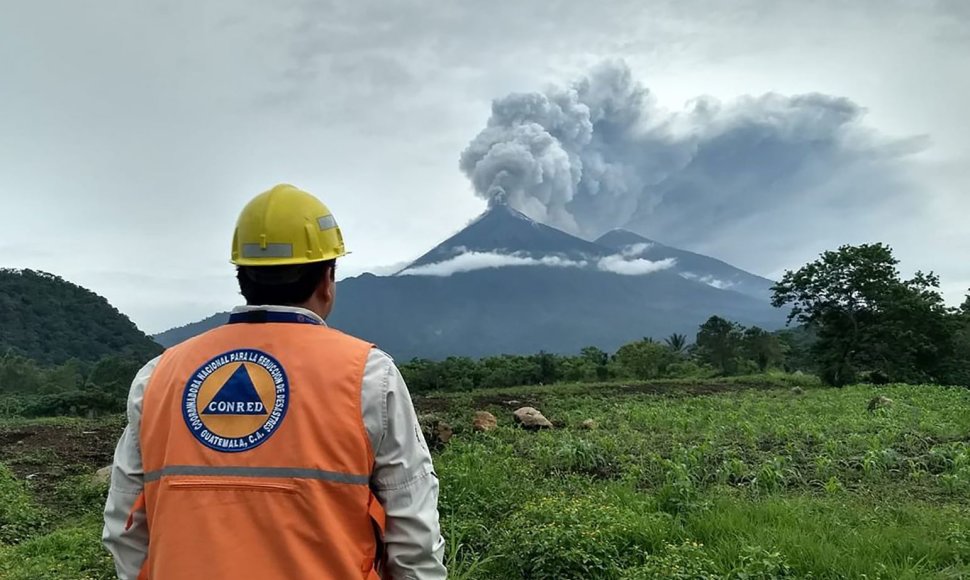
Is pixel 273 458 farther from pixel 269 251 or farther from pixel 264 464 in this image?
pixel 269 251

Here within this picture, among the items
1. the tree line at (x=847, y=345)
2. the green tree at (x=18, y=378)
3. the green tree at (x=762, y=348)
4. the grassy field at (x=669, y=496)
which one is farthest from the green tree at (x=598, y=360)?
the green tree at (x=18, y=378)

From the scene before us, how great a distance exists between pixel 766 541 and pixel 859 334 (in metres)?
24.3

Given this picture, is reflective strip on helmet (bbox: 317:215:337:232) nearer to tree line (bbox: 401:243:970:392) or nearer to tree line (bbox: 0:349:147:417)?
tree line (bbox: 0:349:147:417)

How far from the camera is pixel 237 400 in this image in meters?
1.47

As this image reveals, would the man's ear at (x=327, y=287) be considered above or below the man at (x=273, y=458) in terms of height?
above

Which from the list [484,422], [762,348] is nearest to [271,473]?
[484,422]

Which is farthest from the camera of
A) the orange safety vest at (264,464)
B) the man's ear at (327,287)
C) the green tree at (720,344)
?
the green tree at (720,344)

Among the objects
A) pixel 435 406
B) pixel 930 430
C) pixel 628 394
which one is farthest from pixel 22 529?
pixel 628 394

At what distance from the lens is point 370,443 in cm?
147

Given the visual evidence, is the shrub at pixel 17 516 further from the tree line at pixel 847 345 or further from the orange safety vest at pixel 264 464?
the tree line at pixel 847 345

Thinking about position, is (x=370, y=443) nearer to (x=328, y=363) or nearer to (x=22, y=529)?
(x=328, y=363)

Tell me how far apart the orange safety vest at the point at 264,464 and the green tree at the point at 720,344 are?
3061 cm

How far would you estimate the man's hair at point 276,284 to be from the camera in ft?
5.42

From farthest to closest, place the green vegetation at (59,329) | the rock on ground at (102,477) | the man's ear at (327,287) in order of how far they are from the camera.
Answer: the green vegetation at (59,329), the rock on ground at (102,477), the man's ear at (327,287)
